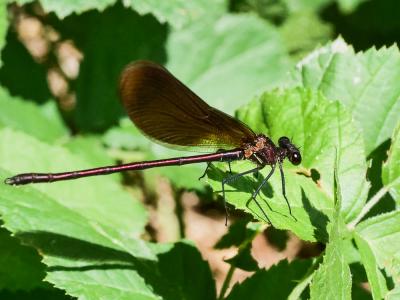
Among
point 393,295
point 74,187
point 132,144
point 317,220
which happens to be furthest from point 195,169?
point 393,295

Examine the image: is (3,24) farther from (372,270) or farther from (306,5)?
(306,5)

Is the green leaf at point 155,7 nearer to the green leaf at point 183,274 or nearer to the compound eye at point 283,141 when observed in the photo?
the compound eye at point 283,141

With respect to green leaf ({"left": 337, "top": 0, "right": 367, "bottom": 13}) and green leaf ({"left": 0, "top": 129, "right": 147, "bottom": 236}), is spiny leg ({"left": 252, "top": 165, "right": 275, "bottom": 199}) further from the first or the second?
green leaf ({"left": 337, "top": 0, "right": 367, "bottom": 13})

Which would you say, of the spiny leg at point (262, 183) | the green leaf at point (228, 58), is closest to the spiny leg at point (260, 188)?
the spiny leg at point (262, 183)

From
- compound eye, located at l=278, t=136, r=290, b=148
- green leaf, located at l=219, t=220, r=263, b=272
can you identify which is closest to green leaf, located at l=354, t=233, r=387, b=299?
compound eye, located at l=278, t=136, r=290, b=148

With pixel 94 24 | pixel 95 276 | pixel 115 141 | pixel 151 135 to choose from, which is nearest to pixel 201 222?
pixel 115 141

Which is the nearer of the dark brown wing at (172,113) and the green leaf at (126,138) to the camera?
the dark brown wing at (172,113)
